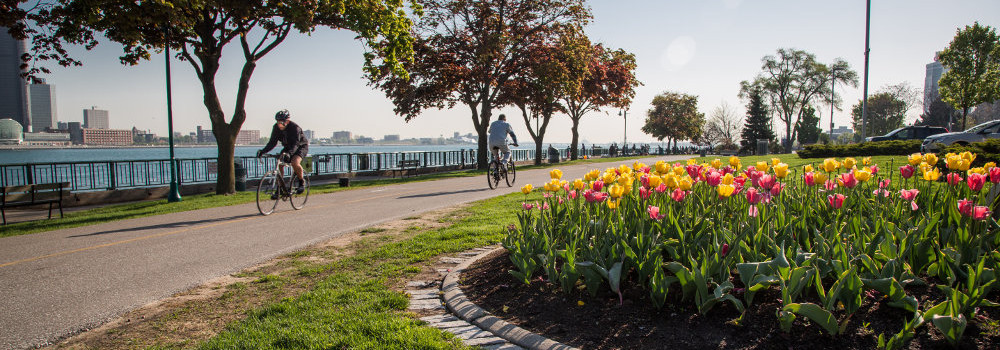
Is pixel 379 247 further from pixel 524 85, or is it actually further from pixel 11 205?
pixel 524 85

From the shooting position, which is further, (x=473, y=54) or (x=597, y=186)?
(x=473, y=54)

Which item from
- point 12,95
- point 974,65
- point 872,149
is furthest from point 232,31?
point 12,95

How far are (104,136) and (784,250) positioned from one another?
15052 cm

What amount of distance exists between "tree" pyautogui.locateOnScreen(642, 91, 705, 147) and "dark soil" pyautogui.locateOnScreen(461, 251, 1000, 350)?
7935cm

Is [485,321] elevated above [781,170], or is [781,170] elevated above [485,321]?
[781,170]

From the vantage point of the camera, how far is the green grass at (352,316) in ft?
11.0

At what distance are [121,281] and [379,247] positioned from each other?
2702 mm

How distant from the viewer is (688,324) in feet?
10.7

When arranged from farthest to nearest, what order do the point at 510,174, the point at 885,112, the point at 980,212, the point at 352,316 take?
the point at 885,112 < the point at 510,174 < the point at 352,316 < the point at 980,212

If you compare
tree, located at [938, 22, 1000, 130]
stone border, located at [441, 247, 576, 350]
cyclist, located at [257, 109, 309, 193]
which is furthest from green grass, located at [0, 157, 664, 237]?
tree, located at [938, 22, 1000, 130]

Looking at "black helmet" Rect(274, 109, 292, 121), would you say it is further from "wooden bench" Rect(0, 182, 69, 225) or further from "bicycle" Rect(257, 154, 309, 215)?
"wooden bench" Rect(0, 182, 69, 225)

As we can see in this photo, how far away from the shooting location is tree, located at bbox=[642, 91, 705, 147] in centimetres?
7869

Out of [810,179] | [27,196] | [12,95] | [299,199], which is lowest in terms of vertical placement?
[299,199]

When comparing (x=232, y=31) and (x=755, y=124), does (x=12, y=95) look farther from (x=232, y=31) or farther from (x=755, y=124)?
(x=755, y=124)
